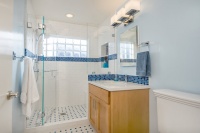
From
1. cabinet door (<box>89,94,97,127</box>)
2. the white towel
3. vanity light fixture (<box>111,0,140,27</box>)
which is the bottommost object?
cabinet door (<box>89,94,97,127</box>)

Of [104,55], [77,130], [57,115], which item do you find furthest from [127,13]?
[57,115]

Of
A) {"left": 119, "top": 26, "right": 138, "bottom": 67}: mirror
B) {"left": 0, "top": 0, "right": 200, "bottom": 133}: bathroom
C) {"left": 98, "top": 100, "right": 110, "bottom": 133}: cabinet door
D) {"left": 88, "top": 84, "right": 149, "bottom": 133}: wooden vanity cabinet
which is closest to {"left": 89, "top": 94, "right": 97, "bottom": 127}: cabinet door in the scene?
{"left": 0, "top": 0, "right": 200, "bottom": 133}: bathroom

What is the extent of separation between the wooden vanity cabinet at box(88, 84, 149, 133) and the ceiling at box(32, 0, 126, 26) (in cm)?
167

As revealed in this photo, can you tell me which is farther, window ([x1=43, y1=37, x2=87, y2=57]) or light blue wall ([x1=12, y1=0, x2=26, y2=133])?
window ([x1=43, y1=37, x2=87, y2=57])

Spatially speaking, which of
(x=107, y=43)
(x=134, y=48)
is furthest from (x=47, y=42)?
(x=134, y=48)

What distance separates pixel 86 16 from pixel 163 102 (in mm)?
2418

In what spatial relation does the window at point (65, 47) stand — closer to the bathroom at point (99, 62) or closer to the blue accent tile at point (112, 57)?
the bathroom at point (99, 62)

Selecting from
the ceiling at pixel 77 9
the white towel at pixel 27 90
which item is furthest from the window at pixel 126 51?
the white towel at pixel 27 90

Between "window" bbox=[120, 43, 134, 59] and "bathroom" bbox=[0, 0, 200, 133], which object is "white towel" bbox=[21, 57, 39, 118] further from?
"window" bbox=[120, 43, 134, 59]

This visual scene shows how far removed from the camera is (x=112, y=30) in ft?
8.31

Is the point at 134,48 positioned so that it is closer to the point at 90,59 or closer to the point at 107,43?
the point at 107,43

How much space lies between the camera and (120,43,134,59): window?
6.48ft

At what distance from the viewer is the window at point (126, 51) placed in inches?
77.8

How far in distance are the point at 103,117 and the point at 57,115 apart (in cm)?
142
